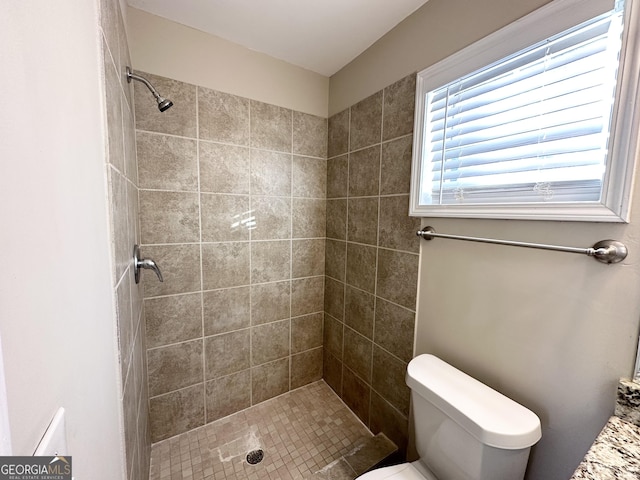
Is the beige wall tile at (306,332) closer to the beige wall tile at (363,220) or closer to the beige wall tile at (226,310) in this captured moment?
the beige wall tile at (226,310)

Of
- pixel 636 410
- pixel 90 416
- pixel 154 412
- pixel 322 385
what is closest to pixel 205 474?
pixel 154 412

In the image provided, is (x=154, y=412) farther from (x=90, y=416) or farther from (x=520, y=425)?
(x=520, y=425)

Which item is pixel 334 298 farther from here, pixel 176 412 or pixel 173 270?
pixel 176 412

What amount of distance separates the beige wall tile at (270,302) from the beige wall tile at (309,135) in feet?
3.19

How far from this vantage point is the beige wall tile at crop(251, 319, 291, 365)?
5.77 feet

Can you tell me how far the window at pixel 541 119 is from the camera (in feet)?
2.27

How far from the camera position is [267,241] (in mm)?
1729


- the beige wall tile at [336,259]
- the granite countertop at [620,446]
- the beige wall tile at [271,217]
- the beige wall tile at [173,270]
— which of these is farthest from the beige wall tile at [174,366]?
the granite countertop at [620,446]

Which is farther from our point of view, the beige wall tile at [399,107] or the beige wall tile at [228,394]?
the beige wall tile at [228,394]

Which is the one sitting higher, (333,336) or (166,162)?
(166,162)

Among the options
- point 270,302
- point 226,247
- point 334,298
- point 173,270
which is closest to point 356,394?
point 334,298

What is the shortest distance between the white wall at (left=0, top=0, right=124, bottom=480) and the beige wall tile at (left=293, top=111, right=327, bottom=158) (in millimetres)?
1268

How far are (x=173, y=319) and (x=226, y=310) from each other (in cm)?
30

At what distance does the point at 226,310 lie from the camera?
163cm
